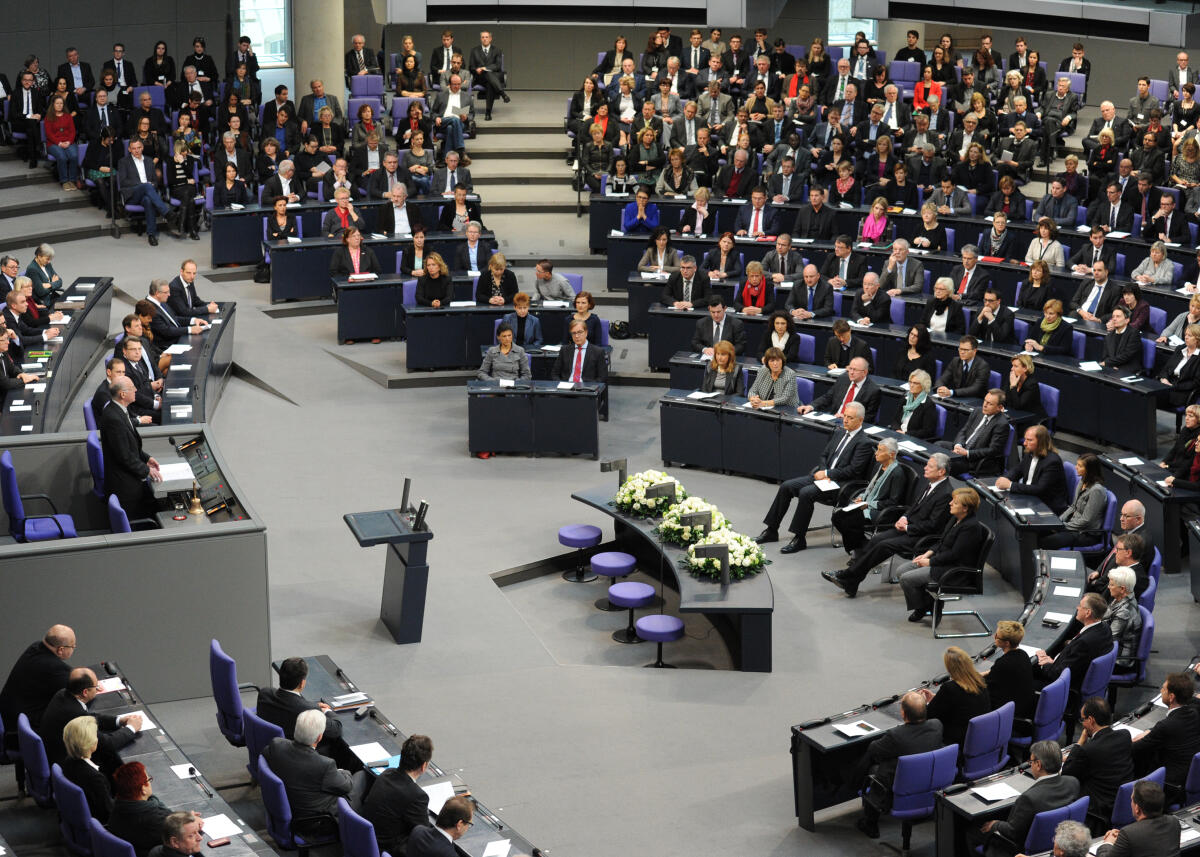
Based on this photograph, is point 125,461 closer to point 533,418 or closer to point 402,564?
point 402,564

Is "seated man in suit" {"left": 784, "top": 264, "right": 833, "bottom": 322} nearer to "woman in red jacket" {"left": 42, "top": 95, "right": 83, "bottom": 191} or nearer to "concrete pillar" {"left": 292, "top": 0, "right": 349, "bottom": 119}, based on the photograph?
"concrete pillar" {"left": 292, "top": 0, "right": 349, "bottom": 119}

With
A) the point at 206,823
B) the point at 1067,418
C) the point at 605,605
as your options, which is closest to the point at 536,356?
the point at 605,605

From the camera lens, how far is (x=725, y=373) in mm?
15477

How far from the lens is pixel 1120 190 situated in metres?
18.6

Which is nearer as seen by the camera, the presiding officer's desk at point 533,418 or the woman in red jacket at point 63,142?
the presiding officer's desk at point 533,418

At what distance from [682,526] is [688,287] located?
6.26 m

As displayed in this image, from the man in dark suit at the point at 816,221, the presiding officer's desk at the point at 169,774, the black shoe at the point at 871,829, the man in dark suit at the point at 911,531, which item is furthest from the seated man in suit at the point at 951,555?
the man in dark suit at the point at 816,221

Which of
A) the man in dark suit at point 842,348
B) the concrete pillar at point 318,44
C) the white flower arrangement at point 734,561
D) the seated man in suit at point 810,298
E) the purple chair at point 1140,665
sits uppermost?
the concrete pillar at point 318,44

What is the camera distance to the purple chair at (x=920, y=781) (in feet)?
28.1

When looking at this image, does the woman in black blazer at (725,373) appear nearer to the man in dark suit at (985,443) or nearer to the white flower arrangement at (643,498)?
the man in dark suit at (985,443)

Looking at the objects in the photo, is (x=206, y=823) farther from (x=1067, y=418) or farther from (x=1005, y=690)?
(x=1067, y=418)

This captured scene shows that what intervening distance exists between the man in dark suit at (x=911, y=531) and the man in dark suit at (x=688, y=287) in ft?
18.4

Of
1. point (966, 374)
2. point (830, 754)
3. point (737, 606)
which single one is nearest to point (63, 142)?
point (966, 374)

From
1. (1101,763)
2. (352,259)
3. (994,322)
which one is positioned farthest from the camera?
(352,259)
